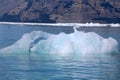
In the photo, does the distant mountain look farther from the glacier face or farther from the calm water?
the calm water

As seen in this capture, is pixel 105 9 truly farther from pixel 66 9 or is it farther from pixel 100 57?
pixel 100 57

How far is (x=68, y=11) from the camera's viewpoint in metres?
160

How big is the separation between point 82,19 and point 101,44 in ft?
374

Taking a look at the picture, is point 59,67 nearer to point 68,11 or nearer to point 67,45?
point 67,45

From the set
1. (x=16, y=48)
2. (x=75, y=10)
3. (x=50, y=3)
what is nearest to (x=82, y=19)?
(x=75, y=10)

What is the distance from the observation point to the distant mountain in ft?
508

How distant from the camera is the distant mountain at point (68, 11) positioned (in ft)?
508

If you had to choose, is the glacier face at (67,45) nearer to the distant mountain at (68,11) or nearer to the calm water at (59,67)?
the calm water at (59,67)

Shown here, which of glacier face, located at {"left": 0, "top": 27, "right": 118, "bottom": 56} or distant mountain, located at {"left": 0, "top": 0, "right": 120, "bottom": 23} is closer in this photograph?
glacier face, located at {"left": 0, "top": 27, "right": 118, "bottom": 56}

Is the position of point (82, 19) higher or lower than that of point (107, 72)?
→ lower

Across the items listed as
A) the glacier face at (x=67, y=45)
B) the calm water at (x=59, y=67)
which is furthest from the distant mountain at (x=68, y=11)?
the calm water at (x=59, y=67)

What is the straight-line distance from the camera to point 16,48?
42.4 m

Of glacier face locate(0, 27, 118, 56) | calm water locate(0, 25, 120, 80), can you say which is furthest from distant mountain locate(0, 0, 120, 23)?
calm water locate(0, 25, 120, 80)

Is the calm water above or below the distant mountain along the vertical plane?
above
